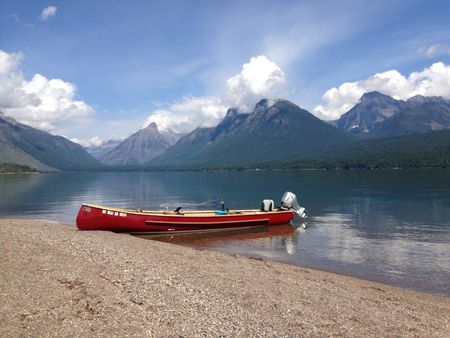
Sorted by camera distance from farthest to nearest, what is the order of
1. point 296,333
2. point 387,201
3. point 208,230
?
point 387,201
point 208,230
point 296,333

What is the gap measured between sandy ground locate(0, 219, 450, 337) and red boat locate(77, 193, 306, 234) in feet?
33.6

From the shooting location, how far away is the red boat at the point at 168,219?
3231 centimetres

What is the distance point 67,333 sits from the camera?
1062cm

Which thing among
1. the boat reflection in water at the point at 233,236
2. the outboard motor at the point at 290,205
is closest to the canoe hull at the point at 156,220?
the boat reflection in water at the point at 233,236

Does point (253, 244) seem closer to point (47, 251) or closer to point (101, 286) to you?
point (47, 251)

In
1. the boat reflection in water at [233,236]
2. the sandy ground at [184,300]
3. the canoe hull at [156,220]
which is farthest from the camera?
the boat reflection in water at [233,236]

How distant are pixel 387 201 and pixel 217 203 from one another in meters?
29.3

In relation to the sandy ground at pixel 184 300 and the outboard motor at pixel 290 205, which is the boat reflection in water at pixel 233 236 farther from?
the sandy ground at pixel 184 300

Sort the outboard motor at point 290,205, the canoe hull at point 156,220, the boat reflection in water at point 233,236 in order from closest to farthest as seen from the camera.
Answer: the canoe hull at point 156,220
the boat reflection in water at point 233,236
the outboard motor at point 290,205

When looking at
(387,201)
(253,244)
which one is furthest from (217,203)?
(253,244)

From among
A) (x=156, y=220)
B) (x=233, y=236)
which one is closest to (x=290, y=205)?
(x=233, y=236)

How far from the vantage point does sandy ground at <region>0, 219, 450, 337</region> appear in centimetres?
1159

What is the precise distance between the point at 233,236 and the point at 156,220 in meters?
8.18

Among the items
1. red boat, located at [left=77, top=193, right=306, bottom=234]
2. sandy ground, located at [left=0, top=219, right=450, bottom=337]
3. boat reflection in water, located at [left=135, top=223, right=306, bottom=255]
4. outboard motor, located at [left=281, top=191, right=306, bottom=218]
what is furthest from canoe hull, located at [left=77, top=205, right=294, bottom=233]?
sandy ground, located at [left=0, top=219, right=450, bottom=337]
